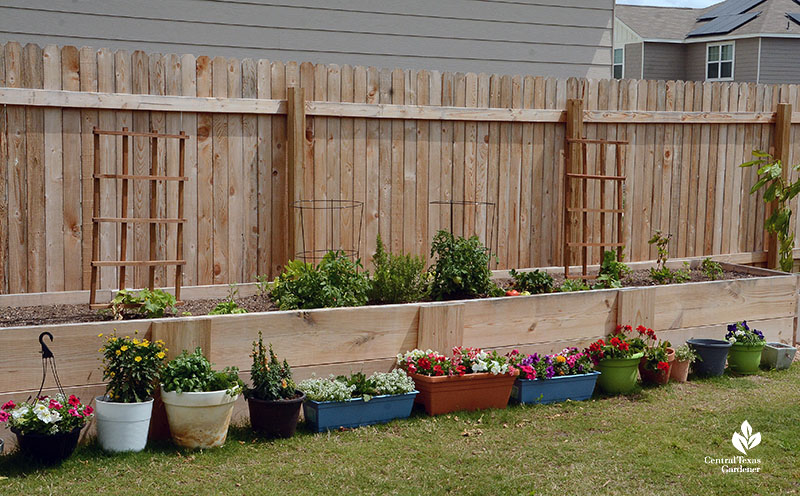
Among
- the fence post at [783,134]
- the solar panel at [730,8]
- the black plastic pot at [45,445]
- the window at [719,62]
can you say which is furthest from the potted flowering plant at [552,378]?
the solar panel at [730,8]

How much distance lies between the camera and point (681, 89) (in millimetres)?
7965

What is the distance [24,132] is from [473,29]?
523 cm

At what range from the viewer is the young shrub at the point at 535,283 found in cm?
655

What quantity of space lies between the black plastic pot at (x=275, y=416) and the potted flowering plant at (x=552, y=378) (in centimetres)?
151

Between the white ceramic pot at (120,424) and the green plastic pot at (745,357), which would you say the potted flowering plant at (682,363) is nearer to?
the green plastic pot at (745,357)

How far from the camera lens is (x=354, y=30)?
8.66 m

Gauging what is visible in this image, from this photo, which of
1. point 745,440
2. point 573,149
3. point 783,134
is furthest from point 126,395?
point 783,134

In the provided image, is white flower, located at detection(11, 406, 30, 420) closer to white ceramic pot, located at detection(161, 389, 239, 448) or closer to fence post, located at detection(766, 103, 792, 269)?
white ceramic pot, located at detection(161, 389, 239, 448)

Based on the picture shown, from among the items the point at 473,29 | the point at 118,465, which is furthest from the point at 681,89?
the point at 118,465

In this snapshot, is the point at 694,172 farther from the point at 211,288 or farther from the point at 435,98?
the point at 211,288

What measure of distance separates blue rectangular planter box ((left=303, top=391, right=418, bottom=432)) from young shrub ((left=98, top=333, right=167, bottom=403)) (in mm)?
907

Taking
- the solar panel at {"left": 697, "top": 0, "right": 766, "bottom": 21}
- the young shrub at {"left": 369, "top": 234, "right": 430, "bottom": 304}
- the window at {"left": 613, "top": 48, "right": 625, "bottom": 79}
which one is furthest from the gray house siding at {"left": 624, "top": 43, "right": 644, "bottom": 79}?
the young shrub at {"left": 369, "top": 234, "right": 430, "bottom": 304}

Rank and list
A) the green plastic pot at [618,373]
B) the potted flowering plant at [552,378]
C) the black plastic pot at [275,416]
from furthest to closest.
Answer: the green plastic pot at [618,373]
the potted flowering plant at [552,378]
the black plastic pot at [275,416]

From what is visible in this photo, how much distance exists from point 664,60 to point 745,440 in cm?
2150
